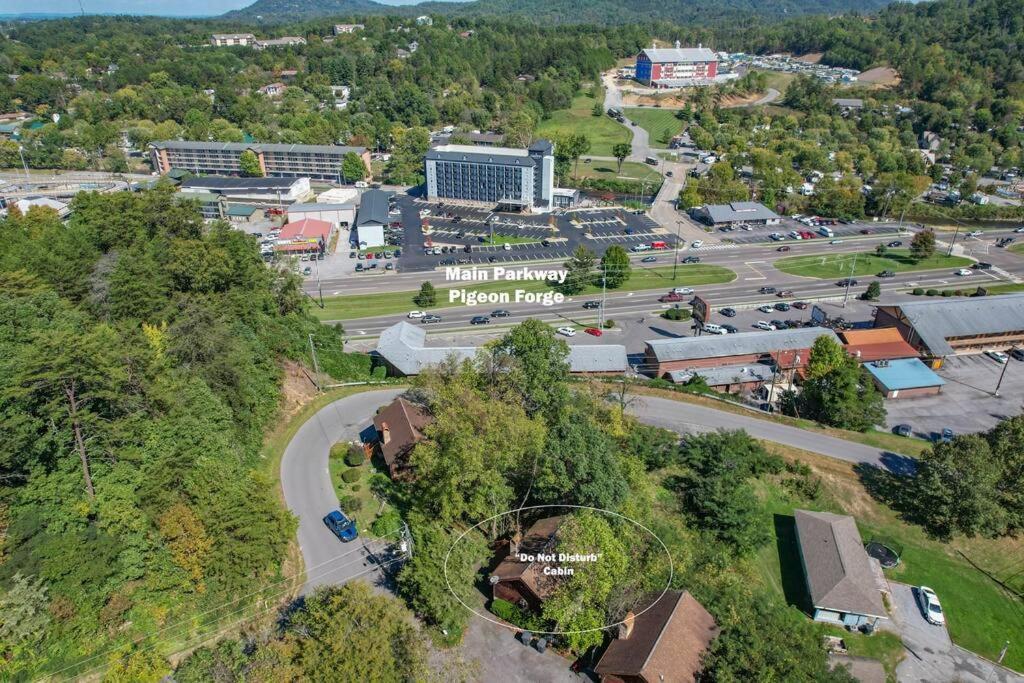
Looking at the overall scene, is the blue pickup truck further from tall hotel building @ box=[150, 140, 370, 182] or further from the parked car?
tall hotel building @ box=[150, 140, 370, 182]

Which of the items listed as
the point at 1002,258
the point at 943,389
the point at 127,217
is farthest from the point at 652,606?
the point at 1002,258

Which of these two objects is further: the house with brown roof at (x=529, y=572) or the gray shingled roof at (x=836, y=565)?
the gray shingled roof at (x=836, y=565)

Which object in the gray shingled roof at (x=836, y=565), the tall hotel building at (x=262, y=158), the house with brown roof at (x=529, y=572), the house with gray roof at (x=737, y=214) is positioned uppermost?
the tall hotel building at (x=262, y=158)

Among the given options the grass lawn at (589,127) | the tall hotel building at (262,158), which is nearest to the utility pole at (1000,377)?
the grass lawn at (589,127)

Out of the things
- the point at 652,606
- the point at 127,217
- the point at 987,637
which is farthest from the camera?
the point at 127,217

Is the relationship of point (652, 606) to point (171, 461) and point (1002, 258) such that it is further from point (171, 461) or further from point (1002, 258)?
point (1002, 258)

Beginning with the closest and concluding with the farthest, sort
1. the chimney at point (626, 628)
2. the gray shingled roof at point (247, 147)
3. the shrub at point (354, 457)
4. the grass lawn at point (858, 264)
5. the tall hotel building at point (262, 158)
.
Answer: the chimney at point (626, 628)
the shrub at point (354, 457)
the grass lawn at point (858, 264)
the gray shingled roof at point (247, 147)
the tall hotel building at point (262, 158)

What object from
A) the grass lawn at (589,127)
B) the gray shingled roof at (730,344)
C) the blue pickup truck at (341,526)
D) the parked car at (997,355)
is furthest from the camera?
the grass lawn at (589,127)

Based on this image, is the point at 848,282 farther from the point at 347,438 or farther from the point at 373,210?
the point at 373,210

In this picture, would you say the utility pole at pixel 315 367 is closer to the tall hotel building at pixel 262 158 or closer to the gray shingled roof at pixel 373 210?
the gray shingled roof at pixel 373 210
